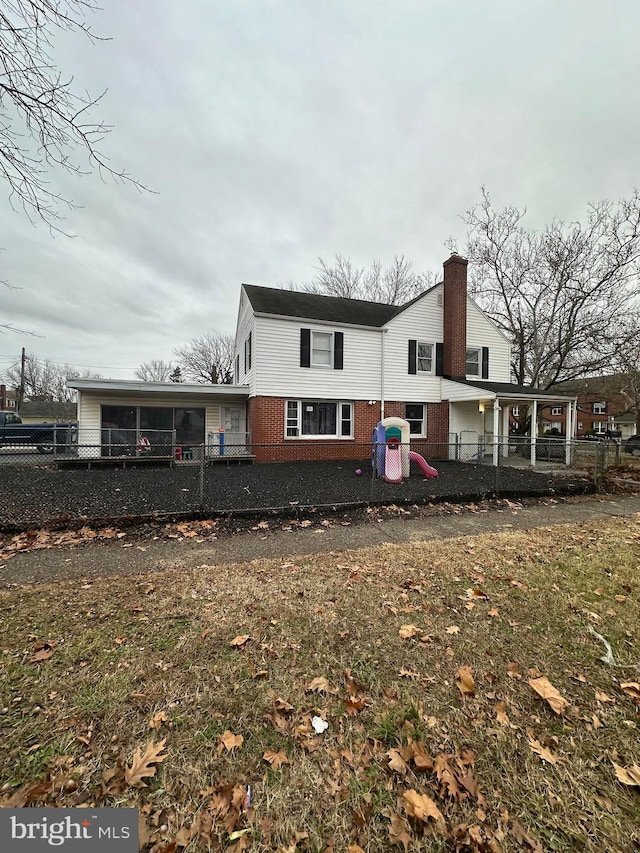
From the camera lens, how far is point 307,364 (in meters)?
14.6

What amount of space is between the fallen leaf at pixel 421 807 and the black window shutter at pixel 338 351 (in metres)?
14.1

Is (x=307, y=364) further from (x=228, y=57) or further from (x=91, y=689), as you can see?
(x=91, y=689)

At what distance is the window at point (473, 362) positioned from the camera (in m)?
17.4

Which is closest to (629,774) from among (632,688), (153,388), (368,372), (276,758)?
(632,688)

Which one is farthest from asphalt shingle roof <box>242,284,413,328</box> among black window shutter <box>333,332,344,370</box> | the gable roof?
black window shutter <box>333,332,344,370</box>

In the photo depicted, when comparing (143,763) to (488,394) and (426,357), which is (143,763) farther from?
(426,357)

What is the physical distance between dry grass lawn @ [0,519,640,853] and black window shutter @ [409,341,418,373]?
13.4 meters

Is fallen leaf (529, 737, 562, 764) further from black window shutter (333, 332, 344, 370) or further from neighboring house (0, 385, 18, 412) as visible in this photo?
neighboring house (0, 385, 18, 412)

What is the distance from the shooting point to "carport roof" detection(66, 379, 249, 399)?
13.4 metres

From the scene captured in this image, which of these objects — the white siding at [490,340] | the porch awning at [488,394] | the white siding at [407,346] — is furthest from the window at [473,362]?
the white siding at [407,346]

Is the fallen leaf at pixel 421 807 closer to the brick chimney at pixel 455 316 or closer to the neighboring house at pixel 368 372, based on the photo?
the neighboring house at pixel 368 372

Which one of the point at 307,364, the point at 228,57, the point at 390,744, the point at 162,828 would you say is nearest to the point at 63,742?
the point at 162,828

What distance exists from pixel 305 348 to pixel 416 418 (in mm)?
6314

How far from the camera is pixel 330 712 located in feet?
7.03
